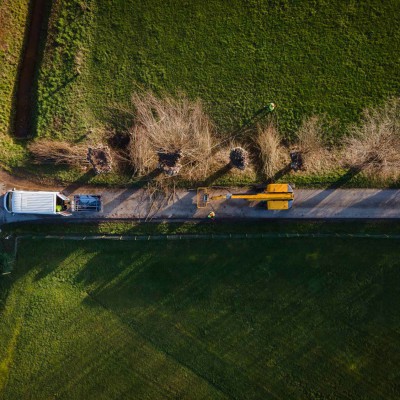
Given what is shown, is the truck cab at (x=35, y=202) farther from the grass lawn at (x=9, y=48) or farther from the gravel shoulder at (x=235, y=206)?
the grass lawn at (x=9, y=48)

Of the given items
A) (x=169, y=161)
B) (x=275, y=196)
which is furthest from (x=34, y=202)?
(x=275, y=196)

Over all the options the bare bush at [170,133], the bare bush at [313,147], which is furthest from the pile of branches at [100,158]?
the bare bush at [313,147]

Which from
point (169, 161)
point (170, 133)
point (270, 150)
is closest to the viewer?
point (169, 161)

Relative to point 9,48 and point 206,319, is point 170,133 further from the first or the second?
point 9,48

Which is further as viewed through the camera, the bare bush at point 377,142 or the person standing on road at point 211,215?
the bare bush at point 377,142

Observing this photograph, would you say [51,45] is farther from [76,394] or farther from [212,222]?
[76,394]

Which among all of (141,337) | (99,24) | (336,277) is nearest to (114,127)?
(99,24)
